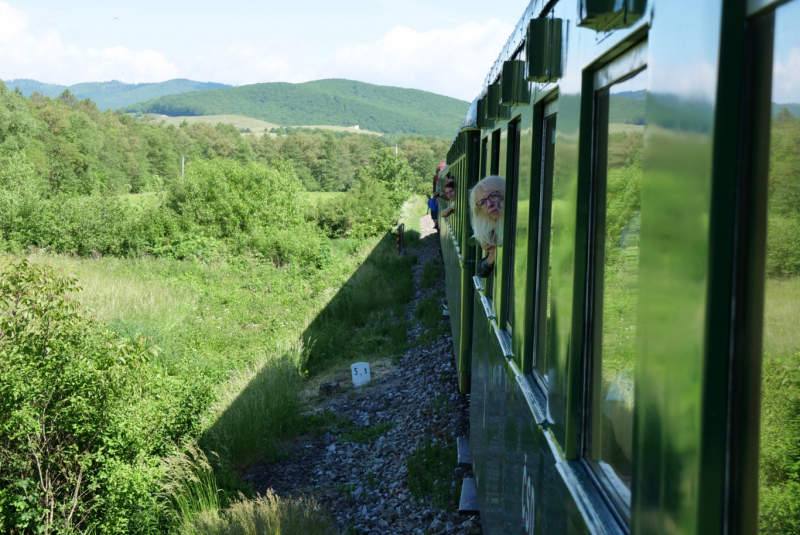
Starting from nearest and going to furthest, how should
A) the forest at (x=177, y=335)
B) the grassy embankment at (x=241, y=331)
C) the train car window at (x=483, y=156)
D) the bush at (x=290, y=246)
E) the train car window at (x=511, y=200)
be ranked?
the train car window at (x=511, y=200), the train car window at (x=483, y=156), the forest at (x=177, y=335), the grassy embankment at (x=241, y=331), the bush at (x=290, y=246)

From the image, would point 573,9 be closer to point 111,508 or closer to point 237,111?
point 111,508

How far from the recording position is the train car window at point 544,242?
7.84 feet

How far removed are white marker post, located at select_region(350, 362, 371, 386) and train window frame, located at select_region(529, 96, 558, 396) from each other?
7.67 metres

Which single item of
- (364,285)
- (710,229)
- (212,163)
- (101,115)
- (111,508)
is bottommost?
(111,508)

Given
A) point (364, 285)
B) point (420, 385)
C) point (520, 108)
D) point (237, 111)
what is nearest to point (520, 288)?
point (520, 108)

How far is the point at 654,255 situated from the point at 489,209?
8.00ft

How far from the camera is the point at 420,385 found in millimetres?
9359

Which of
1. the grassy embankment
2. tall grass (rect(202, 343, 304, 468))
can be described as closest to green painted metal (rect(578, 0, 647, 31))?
the grassy embankment

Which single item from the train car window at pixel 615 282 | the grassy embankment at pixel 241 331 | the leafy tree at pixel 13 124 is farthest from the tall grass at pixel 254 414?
the leafy tree at pixel 13 124

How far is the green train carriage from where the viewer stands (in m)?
0.91

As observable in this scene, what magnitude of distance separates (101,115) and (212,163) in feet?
201

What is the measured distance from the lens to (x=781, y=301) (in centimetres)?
87

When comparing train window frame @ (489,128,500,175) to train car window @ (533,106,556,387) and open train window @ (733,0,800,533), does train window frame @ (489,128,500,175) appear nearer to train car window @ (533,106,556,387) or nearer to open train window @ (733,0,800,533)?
train car window @ (533,106,556,387)

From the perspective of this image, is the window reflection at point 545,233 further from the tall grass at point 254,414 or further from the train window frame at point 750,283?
the tall grass at point 254,414
